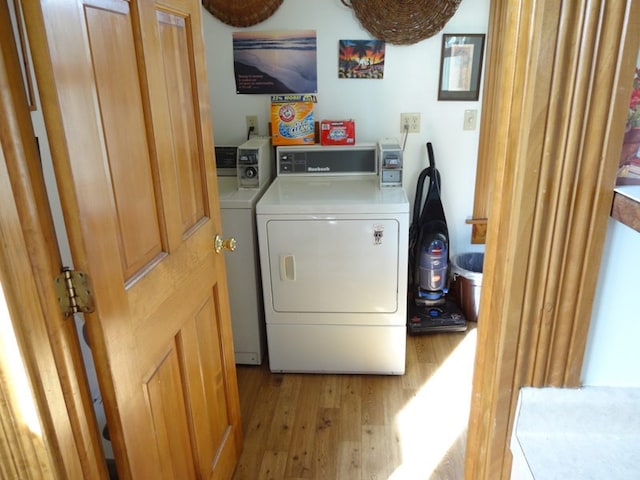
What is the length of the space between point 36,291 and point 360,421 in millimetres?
1621

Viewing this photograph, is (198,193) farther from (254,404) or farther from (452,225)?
(452,225)

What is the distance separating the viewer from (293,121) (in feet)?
8.63

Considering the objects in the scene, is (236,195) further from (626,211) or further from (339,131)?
(626,211)

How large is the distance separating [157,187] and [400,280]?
132 centimetres

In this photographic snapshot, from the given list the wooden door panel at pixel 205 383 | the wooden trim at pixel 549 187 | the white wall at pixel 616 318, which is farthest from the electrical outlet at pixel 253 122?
the white wall at pixel 616 318

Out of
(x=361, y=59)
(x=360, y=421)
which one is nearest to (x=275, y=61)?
(x=361, y=59)

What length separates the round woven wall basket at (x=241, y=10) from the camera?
2.61 m

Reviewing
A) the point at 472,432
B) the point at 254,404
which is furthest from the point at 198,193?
the point at 254,404

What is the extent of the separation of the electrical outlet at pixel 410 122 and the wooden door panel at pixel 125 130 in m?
1.94

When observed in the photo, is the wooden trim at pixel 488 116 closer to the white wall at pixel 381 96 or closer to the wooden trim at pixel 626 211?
the white wall at pixel 381 96

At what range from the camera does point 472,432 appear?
864 millimetres

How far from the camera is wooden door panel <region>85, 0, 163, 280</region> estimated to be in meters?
0.95

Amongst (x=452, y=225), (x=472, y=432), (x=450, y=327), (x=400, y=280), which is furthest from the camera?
(x=452, y=225)

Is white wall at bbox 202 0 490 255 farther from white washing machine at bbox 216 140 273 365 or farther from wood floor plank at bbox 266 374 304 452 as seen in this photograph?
wood floor plank at bbox 266 374 304 452
